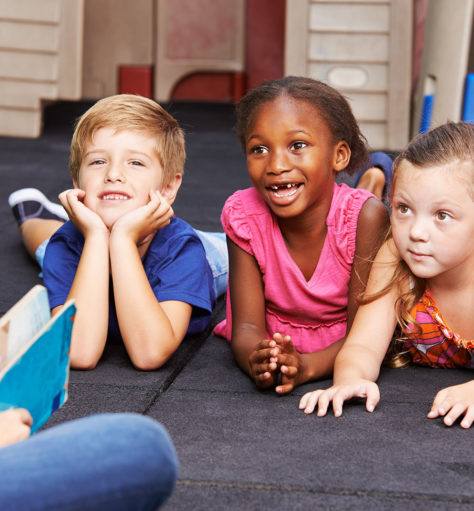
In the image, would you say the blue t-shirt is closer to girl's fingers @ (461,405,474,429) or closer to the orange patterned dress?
the orange patterned dress

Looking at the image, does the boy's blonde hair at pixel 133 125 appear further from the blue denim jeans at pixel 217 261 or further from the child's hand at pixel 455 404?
the child's hand at pixel 455 404

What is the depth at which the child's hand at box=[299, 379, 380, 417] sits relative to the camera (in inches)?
52.1

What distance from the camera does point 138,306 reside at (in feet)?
4.95

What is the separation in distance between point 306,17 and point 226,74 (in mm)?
1770

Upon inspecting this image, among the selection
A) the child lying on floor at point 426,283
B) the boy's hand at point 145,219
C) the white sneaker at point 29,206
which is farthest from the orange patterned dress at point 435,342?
the white sneaker at point 29,206

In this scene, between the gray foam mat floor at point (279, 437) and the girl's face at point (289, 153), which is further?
the girl's face at point (289, 153)

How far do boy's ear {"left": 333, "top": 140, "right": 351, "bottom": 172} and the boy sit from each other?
35 cm

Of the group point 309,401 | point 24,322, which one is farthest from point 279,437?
point 24,322

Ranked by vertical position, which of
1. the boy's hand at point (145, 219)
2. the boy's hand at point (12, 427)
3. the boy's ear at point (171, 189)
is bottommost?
the boy's hand at point (12, 427)

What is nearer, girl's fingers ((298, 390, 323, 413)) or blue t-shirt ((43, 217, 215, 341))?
girl's fingers ((298, 390, 323, 413))

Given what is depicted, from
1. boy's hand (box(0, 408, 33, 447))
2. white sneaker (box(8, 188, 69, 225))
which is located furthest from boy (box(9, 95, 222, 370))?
white sneaker (box(8, 188, 69, 225))

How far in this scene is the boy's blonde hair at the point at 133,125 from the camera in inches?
65.2

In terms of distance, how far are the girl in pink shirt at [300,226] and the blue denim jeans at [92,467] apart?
0.69m

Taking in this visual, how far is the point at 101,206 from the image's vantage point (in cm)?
162
